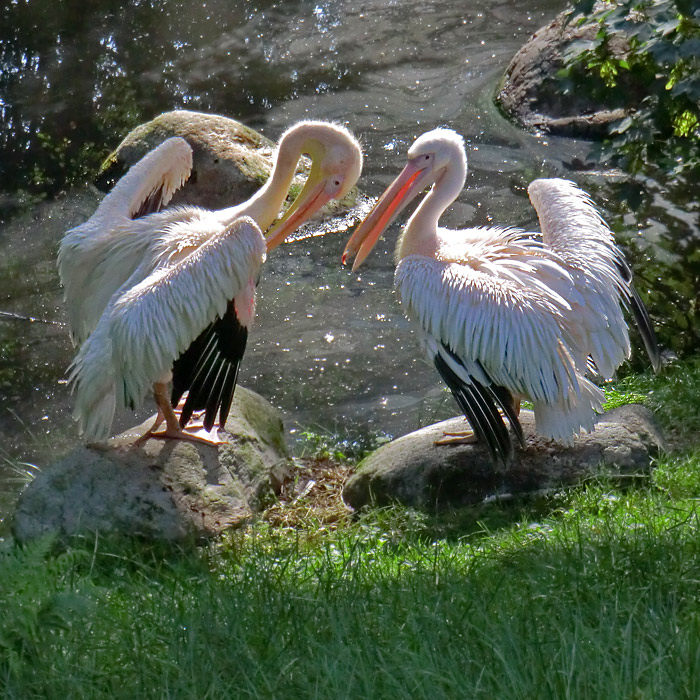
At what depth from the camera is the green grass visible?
2301 mm

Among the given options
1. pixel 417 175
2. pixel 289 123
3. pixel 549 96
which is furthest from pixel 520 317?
pixel 289 123

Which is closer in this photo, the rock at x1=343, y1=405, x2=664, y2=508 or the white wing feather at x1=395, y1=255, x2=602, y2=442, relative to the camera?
the white wing feather at x1=395, y1=255, x2=602, y2=442

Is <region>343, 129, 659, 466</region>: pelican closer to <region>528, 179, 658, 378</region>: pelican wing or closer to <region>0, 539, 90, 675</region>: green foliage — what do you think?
<region>528, 179, 658, 378</region>: pelican wing

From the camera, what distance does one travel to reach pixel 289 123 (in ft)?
30.1

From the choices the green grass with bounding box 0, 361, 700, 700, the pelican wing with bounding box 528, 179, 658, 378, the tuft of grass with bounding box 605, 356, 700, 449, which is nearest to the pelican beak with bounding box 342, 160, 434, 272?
the pelican wing with bounding box 528, 179, 658, 378

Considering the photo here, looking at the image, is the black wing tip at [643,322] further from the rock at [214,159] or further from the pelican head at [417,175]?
the rock at [214,159]

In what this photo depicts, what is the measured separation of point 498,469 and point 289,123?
577 centimetres

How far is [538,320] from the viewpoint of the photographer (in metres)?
3.96

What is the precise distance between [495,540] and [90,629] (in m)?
1.55

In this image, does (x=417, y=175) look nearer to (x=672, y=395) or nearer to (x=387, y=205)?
(x=387, y=205)

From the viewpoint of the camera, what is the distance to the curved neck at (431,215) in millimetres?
4547

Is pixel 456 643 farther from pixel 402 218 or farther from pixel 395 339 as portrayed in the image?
pixel 402 218

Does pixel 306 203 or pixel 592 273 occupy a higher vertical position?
pixel 306 203

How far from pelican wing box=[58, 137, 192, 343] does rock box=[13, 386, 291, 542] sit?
0.68m
